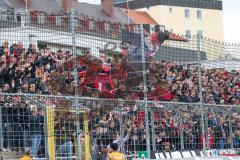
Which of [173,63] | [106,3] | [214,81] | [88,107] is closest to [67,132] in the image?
[88,107]

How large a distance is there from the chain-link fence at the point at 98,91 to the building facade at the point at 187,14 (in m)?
74.8

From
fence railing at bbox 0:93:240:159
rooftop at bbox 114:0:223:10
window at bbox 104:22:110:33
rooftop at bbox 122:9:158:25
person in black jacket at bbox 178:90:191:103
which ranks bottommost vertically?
fence railing at bbox 0:93:240:159

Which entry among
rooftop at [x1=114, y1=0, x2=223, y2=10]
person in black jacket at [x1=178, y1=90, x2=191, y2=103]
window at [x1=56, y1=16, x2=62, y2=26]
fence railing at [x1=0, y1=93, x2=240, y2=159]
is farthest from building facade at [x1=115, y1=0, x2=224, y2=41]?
window at [x1=56, y1=16, x2=62, y2=26]

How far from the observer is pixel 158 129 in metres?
20.0

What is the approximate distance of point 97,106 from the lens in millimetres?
18188

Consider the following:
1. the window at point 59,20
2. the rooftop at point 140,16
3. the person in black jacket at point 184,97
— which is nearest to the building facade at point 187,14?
the rooftop at point 140,16

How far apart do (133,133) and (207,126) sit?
2.57 meters

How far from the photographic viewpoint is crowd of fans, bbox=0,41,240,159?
17000mm

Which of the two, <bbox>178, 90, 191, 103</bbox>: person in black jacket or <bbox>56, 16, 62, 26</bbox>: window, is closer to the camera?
<bbox>56, 16, 62, 26</bbox>: window

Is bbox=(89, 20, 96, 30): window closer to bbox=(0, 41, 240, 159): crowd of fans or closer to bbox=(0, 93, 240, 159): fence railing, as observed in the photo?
bbox=(0, 41, 240, 159): crowd of fans

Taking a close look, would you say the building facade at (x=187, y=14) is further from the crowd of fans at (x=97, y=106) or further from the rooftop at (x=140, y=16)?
the crowd of fans at (x=97, y=106)

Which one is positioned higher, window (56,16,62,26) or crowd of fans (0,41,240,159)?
window (56,16,62,26)

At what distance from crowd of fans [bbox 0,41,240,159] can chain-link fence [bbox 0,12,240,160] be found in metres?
0.02

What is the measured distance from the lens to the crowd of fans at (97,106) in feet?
55.8
